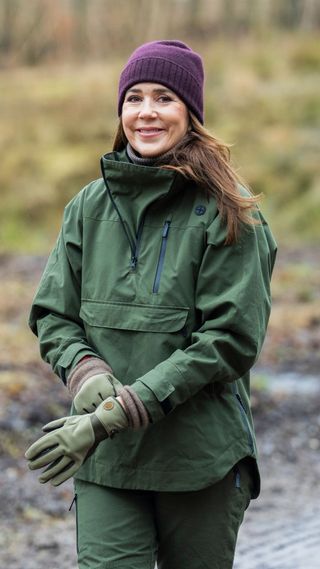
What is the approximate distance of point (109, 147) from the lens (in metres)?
17.3

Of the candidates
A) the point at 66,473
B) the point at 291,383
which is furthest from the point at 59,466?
the point at 291,383

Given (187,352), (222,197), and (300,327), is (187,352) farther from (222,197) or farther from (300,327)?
(300,327)

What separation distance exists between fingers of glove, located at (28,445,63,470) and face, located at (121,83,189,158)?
2.99 ft

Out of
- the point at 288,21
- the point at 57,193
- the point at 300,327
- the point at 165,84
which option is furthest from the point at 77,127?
the point at 165,84

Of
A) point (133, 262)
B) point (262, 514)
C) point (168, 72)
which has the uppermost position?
point (168, 72)

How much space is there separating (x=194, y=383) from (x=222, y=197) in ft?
1.78

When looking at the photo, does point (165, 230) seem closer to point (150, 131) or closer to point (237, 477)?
point (150, 131)

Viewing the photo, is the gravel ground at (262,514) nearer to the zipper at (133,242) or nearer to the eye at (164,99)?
the zipper at (133,242)

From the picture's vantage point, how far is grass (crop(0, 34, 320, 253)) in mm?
15602

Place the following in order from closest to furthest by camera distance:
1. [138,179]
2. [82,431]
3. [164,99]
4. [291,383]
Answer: [82,431]
[138,179]
[164,99]
[291,383]

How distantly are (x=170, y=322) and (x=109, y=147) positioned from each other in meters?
14.3

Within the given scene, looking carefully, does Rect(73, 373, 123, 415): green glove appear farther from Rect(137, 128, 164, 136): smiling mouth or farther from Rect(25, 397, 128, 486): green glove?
Rect(137, 128, 164, 136): smiling mouth

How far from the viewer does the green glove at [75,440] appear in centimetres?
302

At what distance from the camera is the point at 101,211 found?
333 cm
